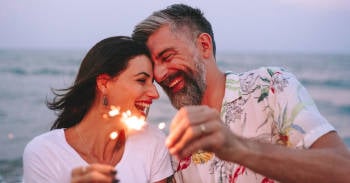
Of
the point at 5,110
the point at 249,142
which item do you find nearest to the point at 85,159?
the point at 249,142

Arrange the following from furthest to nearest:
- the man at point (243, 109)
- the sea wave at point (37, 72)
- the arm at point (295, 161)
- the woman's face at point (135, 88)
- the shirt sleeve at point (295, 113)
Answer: the sea wave at point (37, 72)
the woman's face at point (135, 88)
the shirt sleeve at point (295, 113)
the man at point (243, 109)
the arm at point (295, 161)

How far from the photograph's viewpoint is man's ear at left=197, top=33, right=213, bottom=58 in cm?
460

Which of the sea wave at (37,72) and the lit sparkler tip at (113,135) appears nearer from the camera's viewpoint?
the lit sparkler tip at (113,135)

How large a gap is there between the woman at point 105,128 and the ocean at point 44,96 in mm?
1906

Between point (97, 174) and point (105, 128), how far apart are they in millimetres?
1976

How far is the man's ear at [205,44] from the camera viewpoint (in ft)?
15.1

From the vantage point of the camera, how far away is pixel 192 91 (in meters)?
4.35

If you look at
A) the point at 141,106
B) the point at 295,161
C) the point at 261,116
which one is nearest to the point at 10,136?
the point at 141,106

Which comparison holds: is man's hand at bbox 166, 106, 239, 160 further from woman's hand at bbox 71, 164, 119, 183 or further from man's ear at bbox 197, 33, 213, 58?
man's ear at bbox 197, 33, 213, 58

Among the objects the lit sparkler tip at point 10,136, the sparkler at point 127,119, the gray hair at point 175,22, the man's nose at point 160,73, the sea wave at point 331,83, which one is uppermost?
the gray hair at point 175,22

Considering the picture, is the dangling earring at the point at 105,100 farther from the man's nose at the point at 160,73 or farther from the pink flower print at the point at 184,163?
the pink flower print at the point at 184,163

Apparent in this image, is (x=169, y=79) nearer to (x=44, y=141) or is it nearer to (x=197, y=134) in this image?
(x=44, y=141)

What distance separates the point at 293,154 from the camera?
9.46ft

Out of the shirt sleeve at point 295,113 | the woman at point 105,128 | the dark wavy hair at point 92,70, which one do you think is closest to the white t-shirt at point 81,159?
the woman at point 105,128
